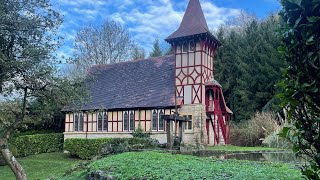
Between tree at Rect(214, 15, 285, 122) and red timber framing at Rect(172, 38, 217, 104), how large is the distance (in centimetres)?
836

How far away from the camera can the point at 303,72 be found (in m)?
2.92

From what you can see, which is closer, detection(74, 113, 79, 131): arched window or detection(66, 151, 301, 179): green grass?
detection(66, 151, 301, 179): green grass

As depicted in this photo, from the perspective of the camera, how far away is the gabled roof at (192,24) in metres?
21.5

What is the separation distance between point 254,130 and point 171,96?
20.0ft

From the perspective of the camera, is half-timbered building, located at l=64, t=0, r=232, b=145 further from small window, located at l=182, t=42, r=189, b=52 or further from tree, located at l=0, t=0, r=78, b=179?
tree, located at l=0, t=0, r=78, b=179

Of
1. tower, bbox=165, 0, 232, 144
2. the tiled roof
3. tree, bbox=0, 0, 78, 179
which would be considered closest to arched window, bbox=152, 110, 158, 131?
the tiled roof

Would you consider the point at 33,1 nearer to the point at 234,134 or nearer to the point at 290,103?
the point at 290,103

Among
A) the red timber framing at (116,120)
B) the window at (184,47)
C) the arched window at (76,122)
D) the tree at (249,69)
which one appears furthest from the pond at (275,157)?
the tree at (249,69)

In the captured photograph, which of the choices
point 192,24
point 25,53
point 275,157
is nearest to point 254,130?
point 192,24

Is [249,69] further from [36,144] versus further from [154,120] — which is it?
[36,144]

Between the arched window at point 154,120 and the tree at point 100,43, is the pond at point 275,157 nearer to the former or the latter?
the arched window at point 154,120

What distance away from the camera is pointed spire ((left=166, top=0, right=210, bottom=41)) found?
21.7 m

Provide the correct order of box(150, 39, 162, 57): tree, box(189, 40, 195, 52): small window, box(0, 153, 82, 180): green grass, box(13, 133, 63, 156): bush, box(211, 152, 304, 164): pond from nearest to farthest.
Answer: box(211, 152, 304, 164): pond
box(0, 153, 82, 180): green grass
box(189, 40, 195, 52): small window
box(13, 133, 63, 156): bush
box(150, 39, 162, 57): tree

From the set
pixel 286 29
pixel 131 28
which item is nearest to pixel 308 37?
pixel 286 29
